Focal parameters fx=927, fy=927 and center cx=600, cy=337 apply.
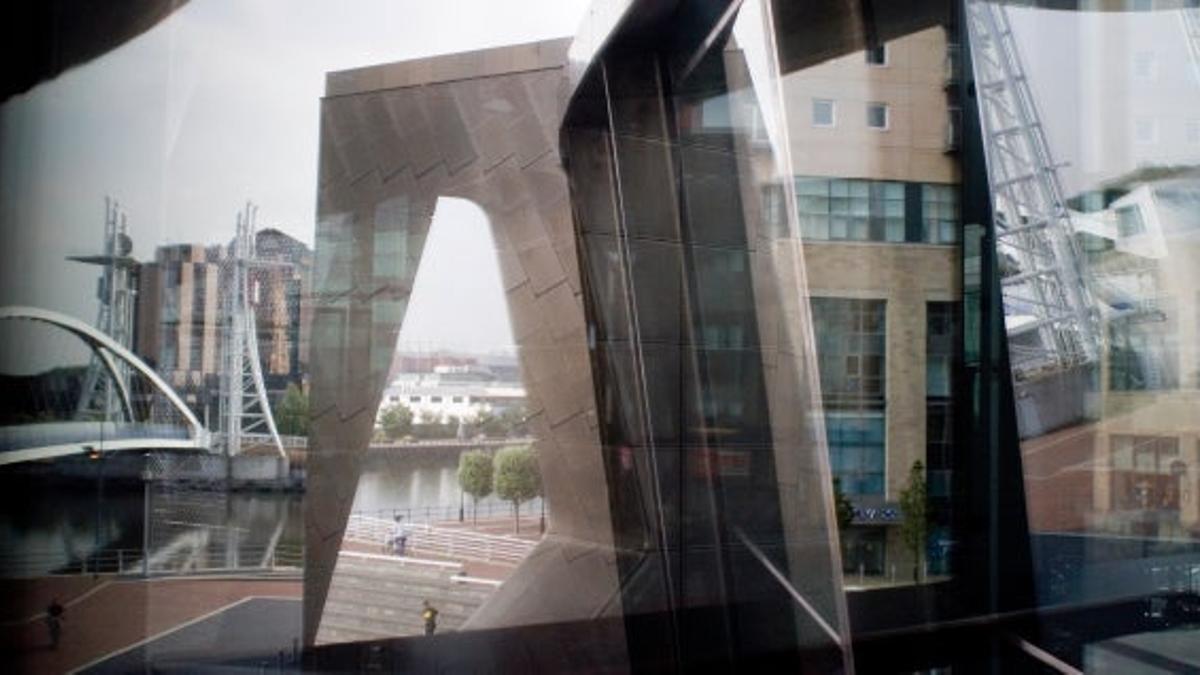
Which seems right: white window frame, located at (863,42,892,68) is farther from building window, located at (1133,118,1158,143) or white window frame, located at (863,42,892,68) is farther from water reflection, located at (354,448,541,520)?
water reflection, located at (354,448,541,520)

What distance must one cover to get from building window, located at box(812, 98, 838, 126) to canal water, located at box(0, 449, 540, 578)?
234cm

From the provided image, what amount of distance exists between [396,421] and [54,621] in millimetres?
1708

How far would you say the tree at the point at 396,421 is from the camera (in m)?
4.23

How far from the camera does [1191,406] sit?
2922 millimetres

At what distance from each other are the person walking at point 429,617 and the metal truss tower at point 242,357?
1050 millimetres

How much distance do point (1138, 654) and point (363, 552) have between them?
3.10m

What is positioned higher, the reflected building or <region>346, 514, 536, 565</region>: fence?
the reflected building

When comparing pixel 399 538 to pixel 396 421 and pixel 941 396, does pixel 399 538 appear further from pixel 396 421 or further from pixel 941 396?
pixel 941 396

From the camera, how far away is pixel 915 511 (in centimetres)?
444

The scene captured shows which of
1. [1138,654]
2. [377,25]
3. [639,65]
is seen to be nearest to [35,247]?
[377,25]

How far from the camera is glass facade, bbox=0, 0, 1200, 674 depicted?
11.4ft

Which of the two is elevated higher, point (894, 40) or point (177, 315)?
point (894, 40)

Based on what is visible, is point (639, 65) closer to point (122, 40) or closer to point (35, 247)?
→ point (122, 40)

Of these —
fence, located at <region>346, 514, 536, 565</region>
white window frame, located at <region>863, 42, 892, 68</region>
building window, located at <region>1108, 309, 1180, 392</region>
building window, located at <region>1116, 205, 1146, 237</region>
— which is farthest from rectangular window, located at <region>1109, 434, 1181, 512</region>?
fence, located at <region>346, 514, 536, 565</region>
